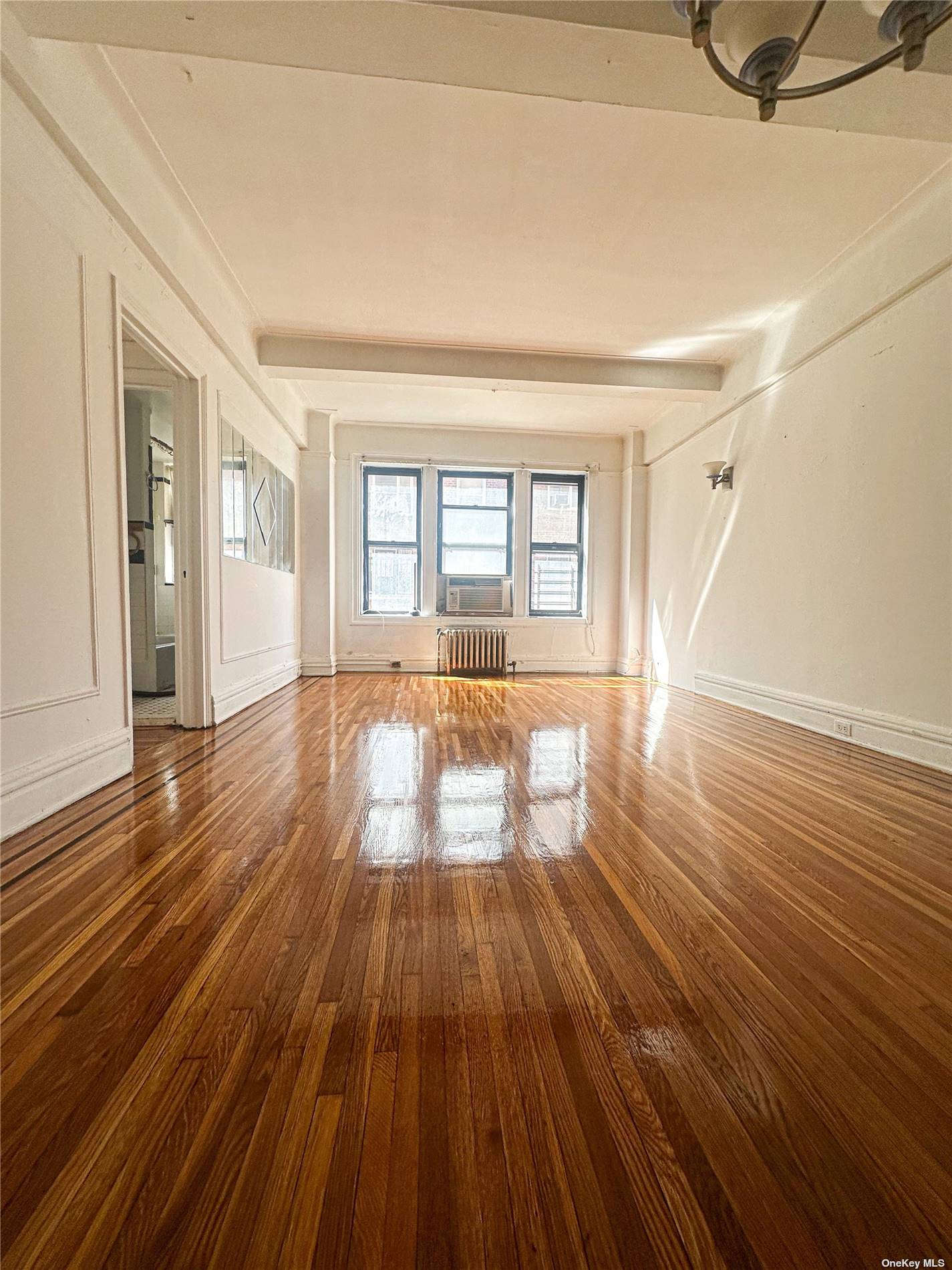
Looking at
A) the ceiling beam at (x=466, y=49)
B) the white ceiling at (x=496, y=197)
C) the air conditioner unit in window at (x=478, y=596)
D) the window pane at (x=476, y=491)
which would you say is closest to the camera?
the ceiling beam at (x=466, y=49)

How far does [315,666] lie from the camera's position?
7.03 m

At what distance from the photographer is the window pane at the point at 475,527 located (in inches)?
307

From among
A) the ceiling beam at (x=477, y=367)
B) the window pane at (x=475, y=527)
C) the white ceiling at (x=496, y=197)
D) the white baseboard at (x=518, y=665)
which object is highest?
the white ceiling at (x=496, y=197)

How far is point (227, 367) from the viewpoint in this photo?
14.1ft

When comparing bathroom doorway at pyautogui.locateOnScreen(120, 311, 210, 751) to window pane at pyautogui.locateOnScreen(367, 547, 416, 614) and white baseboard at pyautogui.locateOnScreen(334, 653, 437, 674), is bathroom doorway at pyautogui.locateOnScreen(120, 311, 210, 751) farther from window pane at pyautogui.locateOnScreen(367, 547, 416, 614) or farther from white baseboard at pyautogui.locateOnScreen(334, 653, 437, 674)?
window pane at pyautogui.locateOnScreen(367, 547, 416, 614)

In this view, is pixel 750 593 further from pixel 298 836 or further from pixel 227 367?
pixel 227 367

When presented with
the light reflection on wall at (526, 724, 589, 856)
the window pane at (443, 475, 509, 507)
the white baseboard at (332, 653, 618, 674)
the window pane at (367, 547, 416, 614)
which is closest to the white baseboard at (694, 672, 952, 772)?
the light reflection on wall at (526, 724, 589, 856)

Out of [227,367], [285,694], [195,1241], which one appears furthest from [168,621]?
[195,1241]

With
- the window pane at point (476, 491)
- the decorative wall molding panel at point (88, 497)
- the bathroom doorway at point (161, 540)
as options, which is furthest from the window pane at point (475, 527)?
the decorative wall molding panel at point (88, 497)

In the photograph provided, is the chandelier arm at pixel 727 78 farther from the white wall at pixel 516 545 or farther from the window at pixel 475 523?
the window at pixel 475 523

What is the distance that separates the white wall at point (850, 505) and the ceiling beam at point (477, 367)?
0.53m

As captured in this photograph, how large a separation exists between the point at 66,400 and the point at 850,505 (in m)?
4.54

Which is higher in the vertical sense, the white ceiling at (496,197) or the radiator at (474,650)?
the white ceiling at (496,197)

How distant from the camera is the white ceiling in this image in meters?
2.60
